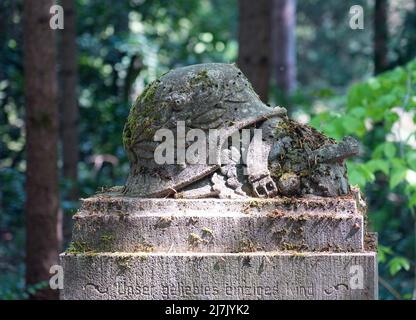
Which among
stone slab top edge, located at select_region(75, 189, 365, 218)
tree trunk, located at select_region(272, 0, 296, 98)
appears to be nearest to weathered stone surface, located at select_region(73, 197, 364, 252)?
stone slab top edge, located at select_region(75, 189, 365, 218)

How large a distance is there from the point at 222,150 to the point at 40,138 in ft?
12.5

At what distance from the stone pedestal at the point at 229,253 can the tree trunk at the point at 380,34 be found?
8.19m

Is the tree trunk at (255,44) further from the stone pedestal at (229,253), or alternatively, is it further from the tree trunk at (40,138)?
the stone pedestal at (229,253)

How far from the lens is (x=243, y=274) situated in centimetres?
470

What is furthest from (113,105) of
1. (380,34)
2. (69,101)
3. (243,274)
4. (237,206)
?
(243,274)

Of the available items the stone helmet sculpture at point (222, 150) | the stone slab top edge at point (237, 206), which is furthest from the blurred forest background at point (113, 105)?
the stone slab top edge at point (237, 206)

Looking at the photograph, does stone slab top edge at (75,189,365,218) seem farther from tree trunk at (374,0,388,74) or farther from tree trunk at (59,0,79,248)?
tree trunk at (374,0,388,74)

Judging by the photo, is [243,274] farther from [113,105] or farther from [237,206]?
[113,105]

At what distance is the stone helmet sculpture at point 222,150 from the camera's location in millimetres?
4855

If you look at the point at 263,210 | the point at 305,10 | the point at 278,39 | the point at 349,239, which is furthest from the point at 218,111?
the point at 305,10

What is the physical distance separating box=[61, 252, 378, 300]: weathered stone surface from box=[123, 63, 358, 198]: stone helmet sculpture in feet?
1.27

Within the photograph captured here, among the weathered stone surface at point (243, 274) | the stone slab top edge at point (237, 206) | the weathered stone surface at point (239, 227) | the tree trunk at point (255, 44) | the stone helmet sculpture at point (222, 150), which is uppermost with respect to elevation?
the tree trunk at point (255, 44)

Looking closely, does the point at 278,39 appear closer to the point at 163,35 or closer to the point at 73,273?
the point at 163,35
